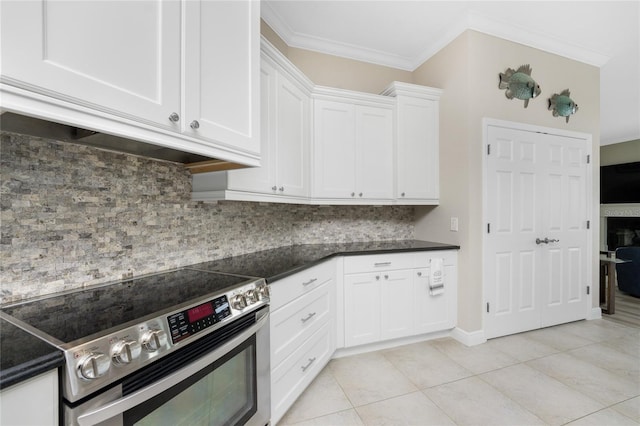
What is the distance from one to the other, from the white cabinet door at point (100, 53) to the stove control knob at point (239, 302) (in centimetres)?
73

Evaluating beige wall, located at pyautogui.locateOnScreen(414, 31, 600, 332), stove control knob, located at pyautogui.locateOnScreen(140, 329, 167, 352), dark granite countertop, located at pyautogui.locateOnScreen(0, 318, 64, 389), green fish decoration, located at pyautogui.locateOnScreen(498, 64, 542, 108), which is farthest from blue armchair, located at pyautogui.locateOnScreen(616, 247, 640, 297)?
dark granite countertop, located at pyautogui.locateOnScreen(0, 318, 64, 389)

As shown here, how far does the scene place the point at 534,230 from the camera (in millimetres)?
2785

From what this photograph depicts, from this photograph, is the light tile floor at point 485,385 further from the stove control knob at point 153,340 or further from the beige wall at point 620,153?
the beige wall at point 620,153

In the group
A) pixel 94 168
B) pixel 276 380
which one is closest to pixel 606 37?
pixel 276 380

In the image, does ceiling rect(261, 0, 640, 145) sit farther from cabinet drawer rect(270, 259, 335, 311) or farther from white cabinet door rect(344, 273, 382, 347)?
white cabinet door rect(344, 273, 382, 347)

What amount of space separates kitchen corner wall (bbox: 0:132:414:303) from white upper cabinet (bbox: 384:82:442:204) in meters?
1.67

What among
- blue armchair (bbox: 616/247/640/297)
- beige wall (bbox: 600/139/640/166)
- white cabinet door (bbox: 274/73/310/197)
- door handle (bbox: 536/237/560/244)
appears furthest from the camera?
beige wall (bbox: 600/139/640/166)

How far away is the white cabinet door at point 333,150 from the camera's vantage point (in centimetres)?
247

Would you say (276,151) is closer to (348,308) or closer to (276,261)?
(276,261)

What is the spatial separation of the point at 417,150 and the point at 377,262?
1.24 m

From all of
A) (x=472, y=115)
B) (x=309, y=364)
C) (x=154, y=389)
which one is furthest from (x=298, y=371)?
(x=472, y=115)

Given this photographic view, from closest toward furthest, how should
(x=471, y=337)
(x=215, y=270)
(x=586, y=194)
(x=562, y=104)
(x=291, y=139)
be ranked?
1. (x=215, y=270)
2. (x=291, y=139)
3. (x=471, y=337)
4. (x=562, y=104)
5. (x=586, y=194)

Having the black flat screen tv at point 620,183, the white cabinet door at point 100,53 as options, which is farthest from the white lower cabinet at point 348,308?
the black flat screen tv at point 620,183

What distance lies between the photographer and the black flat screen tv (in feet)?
18.6
